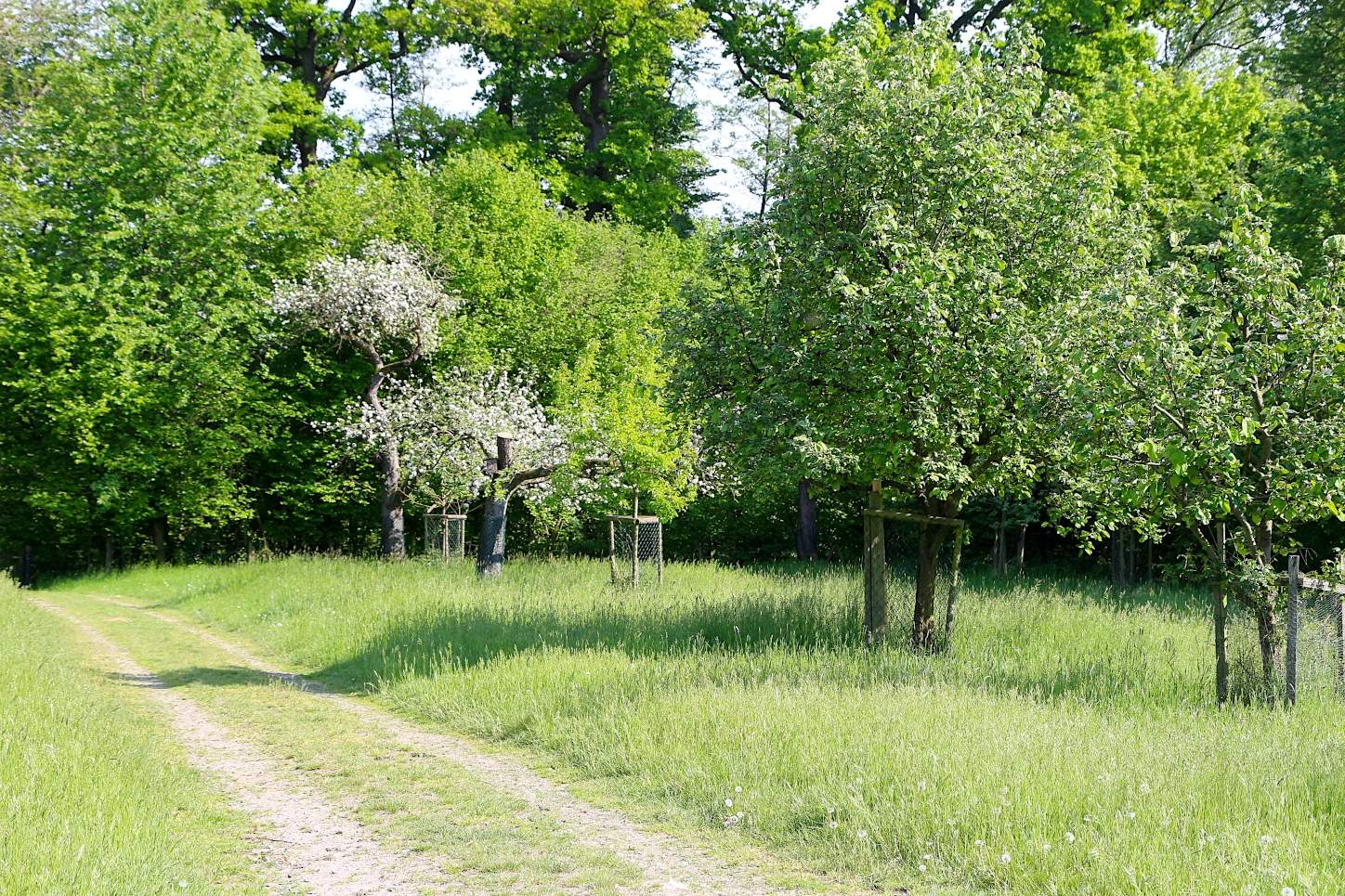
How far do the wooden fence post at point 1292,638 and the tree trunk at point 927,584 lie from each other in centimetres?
433

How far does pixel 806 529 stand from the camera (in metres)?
29.0

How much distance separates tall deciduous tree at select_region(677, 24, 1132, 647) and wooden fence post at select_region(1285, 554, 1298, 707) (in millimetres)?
3204

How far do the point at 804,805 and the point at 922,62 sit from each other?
9.84 metres

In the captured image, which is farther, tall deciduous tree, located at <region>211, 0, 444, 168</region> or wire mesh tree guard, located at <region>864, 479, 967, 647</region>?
tall deciduous tree, located at <region>211, 0, 444, 168</region>

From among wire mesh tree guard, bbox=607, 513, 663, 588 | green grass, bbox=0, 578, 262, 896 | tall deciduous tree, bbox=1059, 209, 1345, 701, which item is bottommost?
green grass, bbox=0, 578, 262, 896

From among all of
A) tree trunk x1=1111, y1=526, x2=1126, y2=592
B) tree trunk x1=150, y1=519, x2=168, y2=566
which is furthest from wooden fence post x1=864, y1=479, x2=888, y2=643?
tree trunk x1=150, y1=519, x2=168, y2=566

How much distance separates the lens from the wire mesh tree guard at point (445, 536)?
78.5 ft

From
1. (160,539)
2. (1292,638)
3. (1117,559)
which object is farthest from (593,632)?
(160,539)

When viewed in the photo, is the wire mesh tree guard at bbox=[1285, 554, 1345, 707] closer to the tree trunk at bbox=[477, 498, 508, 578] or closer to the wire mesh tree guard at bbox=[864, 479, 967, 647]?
the wire mesh tree guard at bbox=[864, 479, 967, 647]

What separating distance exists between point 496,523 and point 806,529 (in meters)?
11.7

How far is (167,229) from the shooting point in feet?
91.6

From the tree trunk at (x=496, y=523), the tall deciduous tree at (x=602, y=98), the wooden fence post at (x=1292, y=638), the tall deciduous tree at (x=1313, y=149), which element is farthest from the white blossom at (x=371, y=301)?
the wooden fence post at (x=1292, y=638)

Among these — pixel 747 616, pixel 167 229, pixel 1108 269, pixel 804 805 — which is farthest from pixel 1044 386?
pixel 167 229

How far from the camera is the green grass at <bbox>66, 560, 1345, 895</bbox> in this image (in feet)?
19.8
